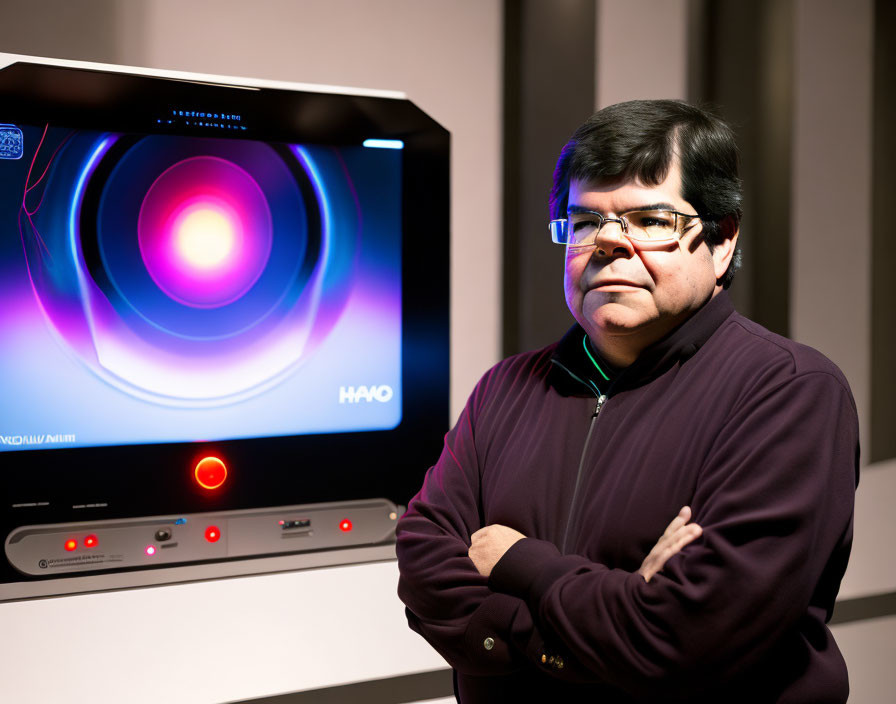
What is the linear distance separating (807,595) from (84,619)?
126 centimetres

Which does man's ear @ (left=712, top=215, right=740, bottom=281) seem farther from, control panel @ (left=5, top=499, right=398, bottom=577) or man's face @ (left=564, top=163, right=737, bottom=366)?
control panel @ (left=5, top=499, right=398, bottom=577)

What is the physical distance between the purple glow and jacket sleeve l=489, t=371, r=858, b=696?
0.97 metres

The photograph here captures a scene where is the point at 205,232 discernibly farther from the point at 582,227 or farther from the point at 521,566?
the point at 521,566

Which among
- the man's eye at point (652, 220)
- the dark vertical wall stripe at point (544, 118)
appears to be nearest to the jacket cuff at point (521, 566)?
the man's eye at point (652, 220)

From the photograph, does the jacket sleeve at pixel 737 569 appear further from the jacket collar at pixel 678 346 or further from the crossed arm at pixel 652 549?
the jacket collar at pixel 678 346

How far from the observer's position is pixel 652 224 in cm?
116

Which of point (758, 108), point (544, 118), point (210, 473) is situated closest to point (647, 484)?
point (210, 473)

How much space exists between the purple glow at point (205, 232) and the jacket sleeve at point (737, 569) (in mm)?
968

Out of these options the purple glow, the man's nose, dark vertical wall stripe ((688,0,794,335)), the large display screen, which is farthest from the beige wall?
the man's nose

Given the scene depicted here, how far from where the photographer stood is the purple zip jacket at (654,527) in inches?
38.0

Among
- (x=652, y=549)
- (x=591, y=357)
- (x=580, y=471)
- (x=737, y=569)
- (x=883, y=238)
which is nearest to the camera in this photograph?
(x=737, y=569)

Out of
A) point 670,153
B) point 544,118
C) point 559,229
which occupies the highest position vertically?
point 544,118

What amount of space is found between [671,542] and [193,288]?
1.08m

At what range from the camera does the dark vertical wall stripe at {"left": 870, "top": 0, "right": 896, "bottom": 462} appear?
2.40 metres
